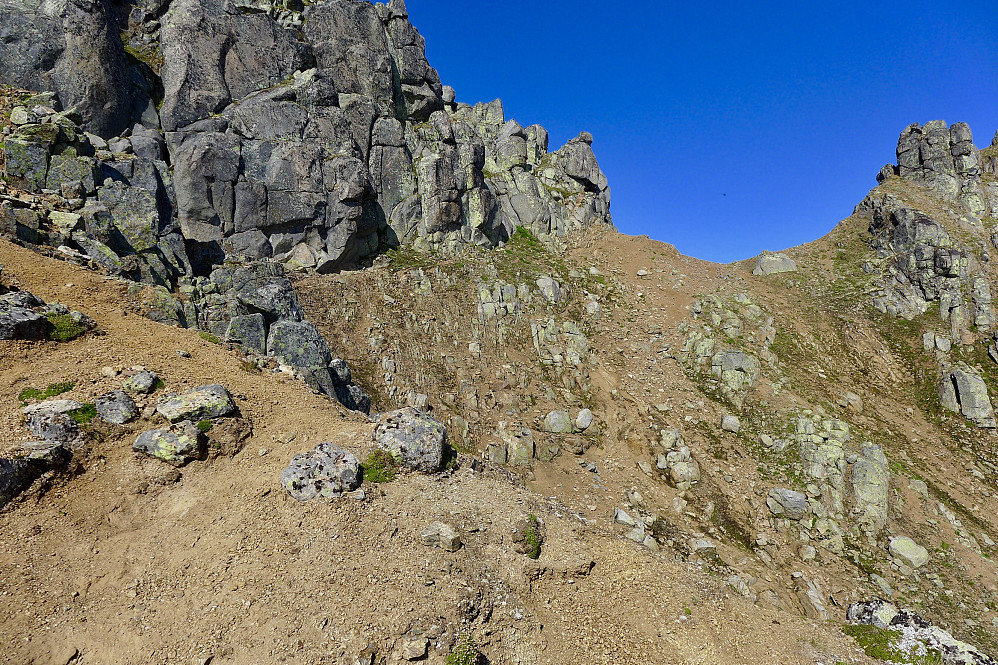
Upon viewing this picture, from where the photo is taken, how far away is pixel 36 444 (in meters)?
9.09

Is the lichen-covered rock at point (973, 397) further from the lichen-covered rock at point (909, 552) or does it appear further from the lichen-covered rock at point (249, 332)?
the lichen-covered rock at point (249, 332)

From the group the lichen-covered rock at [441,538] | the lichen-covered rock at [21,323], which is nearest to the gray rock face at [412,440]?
the lichen-covered rock at [441,538]

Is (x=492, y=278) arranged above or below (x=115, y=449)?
above

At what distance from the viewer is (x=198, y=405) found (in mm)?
11289

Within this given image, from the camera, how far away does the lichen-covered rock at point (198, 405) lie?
1096cm

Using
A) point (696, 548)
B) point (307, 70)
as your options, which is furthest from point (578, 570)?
point (307, 70)

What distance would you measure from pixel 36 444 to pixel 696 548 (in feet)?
81.4

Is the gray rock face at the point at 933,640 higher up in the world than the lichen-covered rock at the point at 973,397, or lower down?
lower down

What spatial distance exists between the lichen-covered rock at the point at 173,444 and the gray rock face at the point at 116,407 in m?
0.64

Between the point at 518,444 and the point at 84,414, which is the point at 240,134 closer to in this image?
the point at 84,414

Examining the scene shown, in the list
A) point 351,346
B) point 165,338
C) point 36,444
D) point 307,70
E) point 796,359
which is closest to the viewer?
point 36,444

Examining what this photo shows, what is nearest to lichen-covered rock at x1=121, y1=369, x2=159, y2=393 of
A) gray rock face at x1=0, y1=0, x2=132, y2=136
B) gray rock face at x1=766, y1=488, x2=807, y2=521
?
gray rock face at x1=0, y1=0, x2=132, y2=136

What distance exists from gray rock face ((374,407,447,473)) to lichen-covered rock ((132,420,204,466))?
433 cm

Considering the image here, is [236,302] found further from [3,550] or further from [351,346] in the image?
[3,550]
